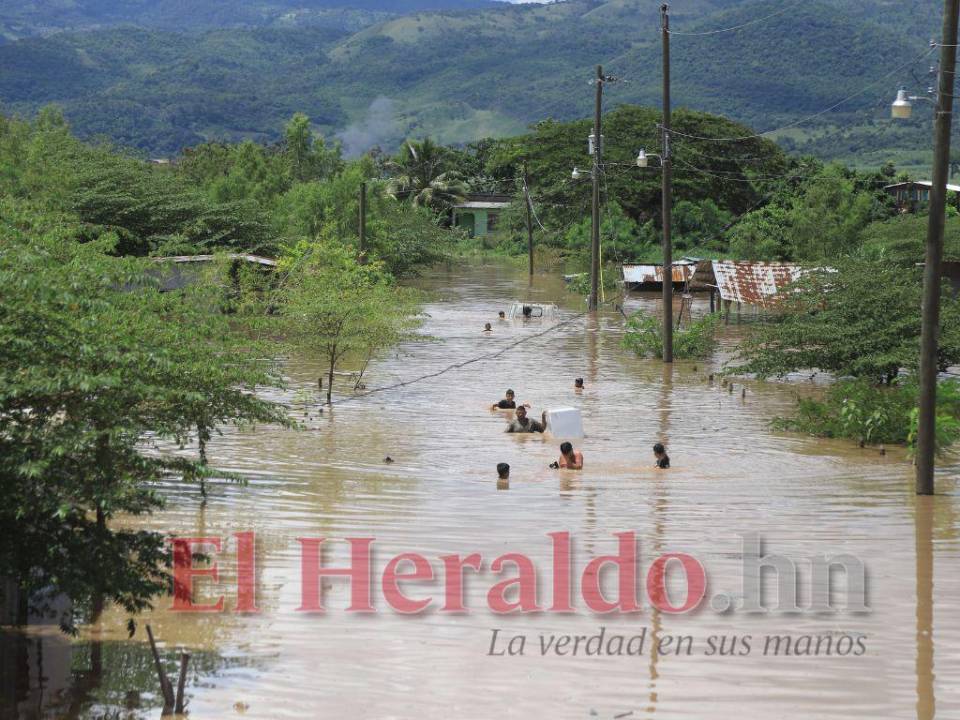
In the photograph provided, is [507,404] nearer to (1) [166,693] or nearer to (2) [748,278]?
(1) [166,693]

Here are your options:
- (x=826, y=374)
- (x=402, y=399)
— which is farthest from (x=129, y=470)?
(x=826, y=374)

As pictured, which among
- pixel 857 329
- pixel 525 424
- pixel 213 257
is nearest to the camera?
pixel 525 424

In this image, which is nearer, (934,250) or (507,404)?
(934,250)

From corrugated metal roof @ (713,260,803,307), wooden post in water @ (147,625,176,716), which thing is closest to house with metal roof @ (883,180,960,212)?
corrugated metal roof @ (713,260,803,307)

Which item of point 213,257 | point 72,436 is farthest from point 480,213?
point 72,436

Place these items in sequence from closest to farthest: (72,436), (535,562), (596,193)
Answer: (72,436), (535,562), (596,193)

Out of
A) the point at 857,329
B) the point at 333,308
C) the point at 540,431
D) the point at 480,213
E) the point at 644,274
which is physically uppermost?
the point at 480,213

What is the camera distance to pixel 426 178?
85812mm

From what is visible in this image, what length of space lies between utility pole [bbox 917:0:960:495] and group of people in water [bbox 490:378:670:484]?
3.78m

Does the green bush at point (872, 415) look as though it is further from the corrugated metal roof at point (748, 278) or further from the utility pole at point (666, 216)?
the corrugated metal roof at point (748, 278)

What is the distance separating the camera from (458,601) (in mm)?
11836

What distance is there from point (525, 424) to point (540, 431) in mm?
312

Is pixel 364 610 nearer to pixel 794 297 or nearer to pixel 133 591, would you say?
pixel 133 591

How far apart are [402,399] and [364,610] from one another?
47.3ft
